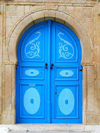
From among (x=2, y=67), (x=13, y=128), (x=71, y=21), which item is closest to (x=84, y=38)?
A: (x=71, y=21)

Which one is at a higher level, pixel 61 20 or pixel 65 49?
pixel 61 20

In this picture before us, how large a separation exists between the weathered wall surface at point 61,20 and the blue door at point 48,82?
0.80 ft

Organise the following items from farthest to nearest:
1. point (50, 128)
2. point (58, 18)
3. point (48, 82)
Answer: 1. point (48, 82)
2. point (58, 18)
3. point (50, 128)

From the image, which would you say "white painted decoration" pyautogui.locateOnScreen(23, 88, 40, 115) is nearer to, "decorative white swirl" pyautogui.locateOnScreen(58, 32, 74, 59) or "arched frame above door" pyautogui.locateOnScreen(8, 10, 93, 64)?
"arched frame above door" pyautogui.locateOnScreen(8, 10, 93, 64)

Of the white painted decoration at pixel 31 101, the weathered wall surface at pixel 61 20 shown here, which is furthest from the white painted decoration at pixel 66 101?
the white painted decoration at pixel 31 101

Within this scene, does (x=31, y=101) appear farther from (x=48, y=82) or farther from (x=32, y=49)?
(x=32, y=49)

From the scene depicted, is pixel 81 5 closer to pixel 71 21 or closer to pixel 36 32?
pixel 71 21

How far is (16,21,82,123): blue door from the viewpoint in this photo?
5555mm

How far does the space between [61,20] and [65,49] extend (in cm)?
77

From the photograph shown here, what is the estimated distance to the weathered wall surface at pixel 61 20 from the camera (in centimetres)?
534

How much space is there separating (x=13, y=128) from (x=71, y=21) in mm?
3108

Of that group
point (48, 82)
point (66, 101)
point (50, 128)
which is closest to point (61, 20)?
point (48, 82)

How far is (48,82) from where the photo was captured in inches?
218

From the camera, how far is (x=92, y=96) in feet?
17.6
